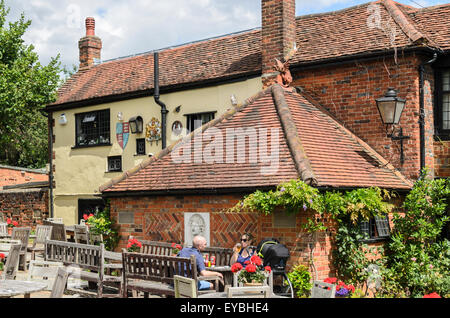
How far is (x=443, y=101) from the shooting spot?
47.1ft

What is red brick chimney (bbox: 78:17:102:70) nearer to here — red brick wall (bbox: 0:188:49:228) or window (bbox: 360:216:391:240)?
red brick wall (bbox: 0:188:49:228)

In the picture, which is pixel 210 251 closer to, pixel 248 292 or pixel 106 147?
pixel 248 292

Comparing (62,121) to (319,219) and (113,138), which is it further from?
(319,219)

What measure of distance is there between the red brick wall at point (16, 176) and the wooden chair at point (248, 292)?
22947mm

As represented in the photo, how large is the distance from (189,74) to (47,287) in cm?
1144

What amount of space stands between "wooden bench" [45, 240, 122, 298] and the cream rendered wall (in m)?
7.04

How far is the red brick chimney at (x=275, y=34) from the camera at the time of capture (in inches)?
609

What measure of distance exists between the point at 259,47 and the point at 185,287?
1123 centimetres

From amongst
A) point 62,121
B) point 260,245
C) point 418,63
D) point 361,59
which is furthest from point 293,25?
point 62,121

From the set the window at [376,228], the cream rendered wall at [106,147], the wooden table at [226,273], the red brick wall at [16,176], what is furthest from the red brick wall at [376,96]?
the red brick wall at [16,176]

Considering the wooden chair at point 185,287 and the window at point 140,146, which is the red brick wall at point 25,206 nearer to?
the window at point 140,146

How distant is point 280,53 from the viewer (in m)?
15.4

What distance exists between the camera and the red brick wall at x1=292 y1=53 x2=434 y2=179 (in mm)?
13867

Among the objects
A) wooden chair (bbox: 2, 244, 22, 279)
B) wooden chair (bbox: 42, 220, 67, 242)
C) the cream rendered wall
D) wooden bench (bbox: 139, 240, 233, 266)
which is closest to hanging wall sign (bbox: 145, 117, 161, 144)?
the cream rendered wall
